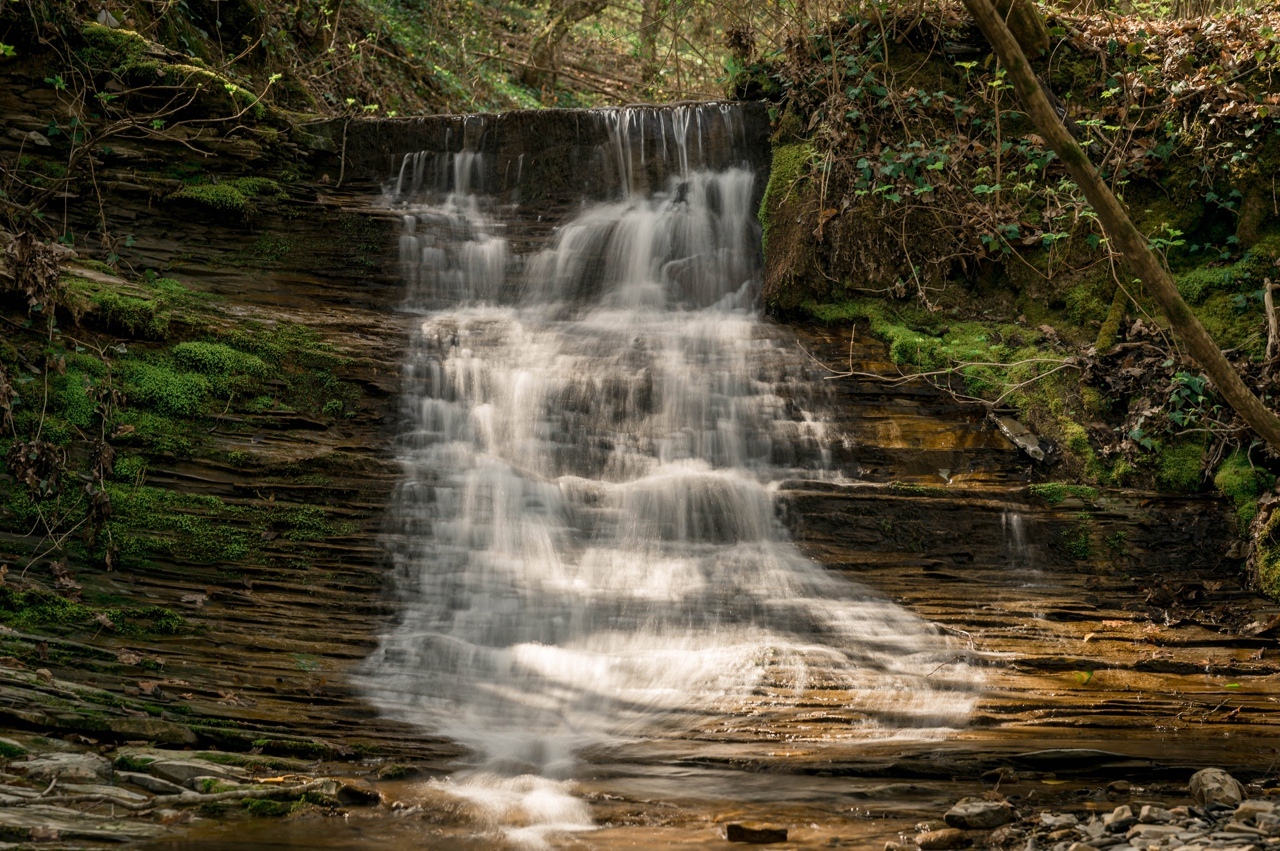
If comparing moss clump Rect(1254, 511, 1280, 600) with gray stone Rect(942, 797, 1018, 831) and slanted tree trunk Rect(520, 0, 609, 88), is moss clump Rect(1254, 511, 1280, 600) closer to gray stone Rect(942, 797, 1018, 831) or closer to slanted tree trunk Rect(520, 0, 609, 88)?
gray stone Rect(942, 797, 1018, 831)

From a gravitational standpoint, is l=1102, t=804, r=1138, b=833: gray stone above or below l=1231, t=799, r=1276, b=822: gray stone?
below

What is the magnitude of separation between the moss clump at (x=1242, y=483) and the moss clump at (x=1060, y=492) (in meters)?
0.99

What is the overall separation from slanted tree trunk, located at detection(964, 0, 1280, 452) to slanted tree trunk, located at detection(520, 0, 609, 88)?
15273 mm

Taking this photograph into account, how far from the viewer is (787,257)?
1047 cm

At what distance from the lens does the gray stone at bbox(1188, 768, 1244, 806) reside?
4.43 m

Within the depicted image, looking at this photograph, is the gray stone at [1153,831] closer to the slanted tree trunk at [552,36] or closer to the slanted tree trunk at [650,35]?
the slanted tree trunk at [650,35]

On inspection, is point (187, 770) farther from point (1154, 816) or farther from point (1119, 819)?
point (1154, 816)

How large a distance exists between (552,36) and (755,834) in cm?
1821

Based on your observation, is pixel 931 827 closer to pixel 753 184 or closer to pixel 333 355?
pixel 333 355

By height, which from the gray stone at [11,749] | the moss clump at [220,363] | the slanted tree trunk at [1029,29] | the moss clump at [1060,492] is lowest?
the gray stone at [11,749]

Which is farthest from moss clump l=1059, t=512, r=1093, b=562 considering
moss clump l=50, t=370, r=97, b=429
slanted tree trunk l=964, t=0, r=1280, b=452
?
moss clump l=50, t=370, r=97, b=429

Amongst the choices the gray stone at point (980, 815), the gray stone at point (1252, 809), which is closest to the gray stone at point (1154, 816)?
the gray stone at point (1252, 809)

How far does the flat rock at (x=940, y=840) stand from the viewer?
4203 millimetres

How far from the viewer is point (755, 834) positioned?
14.0 feet
